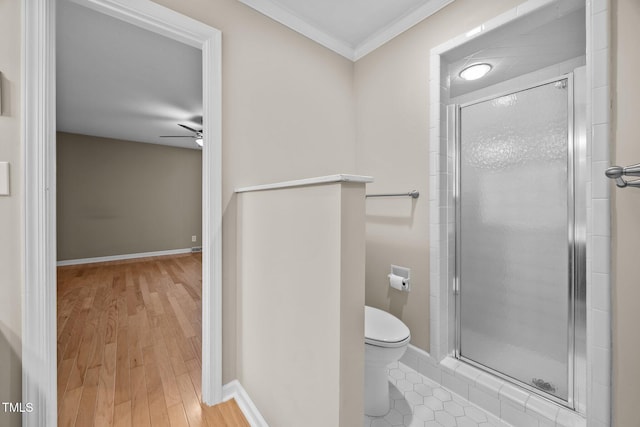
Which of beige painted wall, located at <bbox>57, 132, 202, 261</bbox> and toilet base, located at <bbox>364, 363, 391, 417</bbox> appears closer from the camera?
toilet base, located at <bbox>364, 363, 391, 417</bbox>

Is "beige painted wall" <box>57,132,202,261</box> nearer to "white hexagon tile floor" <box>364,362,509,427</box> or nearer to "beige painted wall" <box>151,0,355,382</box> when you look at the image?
"beige painted wall" <box>151,0,355,382</box>

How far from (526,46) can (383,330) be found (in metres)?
1.74

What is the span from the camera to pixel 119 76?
2.49m

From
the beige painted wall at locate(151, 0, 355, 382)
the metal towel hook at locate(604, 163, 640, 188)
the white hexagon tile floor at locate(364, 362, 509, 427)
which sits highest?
the beige painted wall at locate(151, 0, 355, 382)

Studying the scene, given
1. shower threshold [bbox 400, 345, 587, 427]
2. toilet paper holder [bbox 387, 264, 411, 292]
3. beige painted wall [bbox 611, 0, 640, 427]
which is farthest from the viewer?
toilet paper holder [bbox 387, 264, 411, 292]

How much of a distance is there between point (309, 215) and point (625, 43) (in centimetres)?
140

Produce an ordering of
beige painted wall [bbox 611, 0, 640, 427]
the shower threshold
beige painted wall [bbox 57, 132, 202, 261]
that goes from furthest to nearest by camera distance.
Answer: beige painted wall [bbox 57, 132, 202, 261] < the shower threshold < beige painted wall [bbox 611, 0, 640, 427]

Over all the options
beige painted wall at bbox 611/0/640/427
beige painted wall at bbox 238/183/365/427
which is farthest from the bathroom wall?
beige painted wall at bbox 611/0/640/427

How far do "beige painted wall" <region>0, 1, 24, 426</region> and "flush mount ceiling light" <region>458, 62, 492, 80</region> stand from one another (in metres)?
2.18

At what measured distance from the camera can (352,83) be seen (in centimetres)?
219

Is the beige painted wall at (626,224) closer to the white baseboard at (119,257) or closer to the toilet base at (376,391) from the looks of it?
the toilet base at (376,391)

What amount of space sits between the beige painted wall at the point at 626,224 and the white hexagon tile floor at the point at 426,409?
58 cm

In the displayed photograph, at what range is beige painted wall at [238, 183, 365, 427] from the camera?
79 centimetres

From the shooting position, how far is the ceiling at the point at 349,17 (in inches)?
64.9
